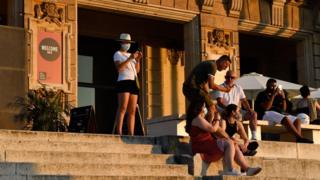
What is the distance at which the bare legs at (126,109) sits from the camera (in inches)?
501

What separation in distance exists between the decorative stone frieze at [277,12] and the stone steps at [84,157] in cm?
1230

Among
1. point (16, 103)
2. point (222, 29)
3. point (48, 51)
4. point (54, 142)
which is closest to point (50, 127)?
point (16, 103)

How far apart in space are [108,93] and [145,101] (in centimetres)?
120

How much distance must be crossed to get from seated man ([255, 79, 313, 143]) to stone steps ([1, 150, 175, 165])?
3160 millimetres

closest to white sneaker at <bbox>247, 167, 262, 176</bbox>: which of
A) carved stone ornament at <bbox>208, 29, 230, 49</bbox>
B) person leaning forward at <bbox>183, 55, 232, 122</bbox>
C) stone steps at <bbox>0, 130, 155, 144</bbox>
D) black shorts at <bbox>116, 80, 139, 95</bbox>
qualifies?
person leaning forward at <bbox>183, 55, 232, 122</bbox>

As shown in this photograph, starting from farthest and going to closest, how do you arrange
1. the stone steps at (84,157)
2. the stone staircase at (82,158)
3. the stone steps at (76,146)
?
1. the stone steps at (76,146)
2. the stone steps at (84,157)
3. the stone staircase at (82,158)

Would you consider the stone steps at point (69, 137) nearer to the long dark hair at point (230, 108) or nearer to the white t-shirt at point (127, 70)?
the white t-shirt at point (127, 70)

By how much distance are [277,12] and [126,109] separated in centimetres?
1153

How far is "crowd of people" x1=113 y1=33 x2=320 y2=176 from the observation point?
11633mm

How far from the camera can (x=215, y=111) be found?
12.1 meters

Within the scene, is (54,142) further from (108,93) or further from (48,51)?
(108,93)

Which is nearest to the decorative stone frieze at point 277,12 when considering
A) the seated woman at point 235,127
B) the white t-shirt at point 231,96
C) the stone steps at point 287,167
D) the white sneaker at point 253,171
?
the white t-shirt at point 231,96

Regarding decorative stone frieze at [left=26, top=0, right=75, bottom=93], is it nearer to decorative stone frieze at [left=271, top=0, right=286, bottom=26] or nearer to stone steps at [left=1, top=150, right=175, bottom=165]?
stone steps at [left=1, top=150, right=175, bottom=165]

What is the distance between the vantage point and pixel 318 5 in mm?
24281
